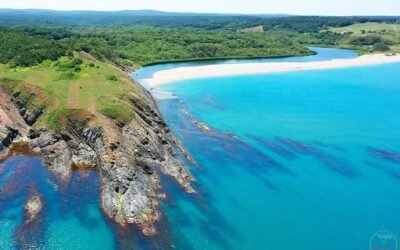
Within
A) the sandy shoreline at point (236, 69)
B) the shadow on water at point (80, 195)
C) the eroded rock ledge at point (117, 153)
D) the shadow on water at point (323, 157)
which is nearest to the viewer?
the shadow on water at point (80, 195)

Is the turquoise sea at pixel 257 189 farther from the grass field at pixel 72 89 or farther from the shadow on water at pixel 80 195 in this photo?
the grass field at pixel 72 89

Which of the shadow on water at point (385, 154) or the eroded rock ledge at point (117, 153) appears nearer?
the eroded rock ledge at point (117, 153)

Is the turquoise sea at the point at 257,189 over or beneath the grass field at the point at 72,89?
beneath

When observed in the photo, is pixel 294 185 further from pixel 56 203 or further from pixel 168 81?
pixel 168 81

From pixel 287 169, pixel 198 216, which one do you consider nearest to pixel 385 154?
pixel 287 169

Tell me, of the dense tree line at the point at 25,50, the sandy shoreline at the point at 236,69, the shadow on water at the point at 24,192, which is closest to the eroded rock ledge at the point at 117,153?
the shadow on water at the point at 24,192

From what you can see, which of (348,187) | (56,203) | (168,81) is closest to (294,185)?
(348,187)

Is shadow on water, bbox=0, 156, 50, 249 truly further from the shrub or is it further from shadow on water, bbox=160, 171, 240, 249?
the shrub
